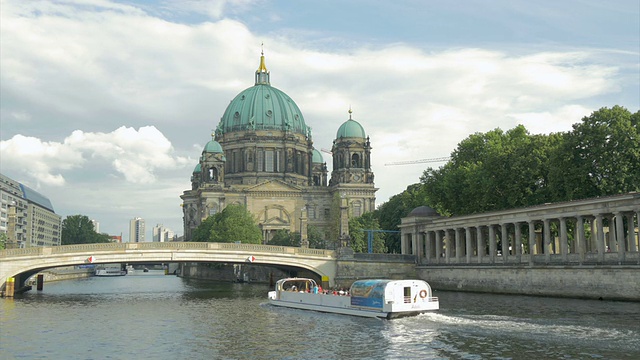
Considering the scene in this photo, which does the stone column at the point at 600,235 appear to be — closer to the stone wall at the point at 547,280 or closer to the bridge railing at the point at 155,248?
the stone wall at the point at 547,280

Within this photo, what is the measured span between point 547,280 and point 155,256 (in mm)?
37259

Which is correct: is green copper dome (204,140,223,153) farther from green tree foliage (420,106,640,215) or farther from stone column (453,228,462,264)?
stone column (453,228,462,264)

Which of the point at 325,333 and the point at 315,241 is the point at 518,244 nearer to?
the point at 325,333

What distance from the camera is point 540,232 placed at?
8025 centimetres

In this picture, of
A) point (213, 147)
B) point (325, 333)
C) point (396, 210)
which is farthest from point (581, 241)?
point (213, 147)

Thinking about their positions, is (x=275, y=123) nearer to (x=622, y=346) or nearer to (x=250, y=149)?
(x=250, y=149)

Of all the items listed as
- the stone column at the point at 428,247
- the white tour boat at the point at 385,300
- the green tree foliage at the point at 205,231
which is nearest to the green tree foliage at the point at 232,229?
the green tree foliage at the point at 205,231

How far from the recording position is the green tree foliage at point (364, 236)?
114 meters

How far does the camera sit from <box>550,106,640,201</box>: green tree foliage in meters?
62.2

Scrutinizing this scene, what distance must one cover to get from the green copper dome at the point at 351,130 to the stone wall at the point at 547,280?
75.0 meters

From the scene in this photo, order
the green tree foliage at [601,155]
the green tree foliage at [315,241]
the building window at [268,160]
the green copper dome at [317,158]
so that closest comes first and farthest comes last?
the green tree foliage at [601,155]
the green tree foliage at [315,241]
the building window at [268,160]
the green copper dome at [317,158]

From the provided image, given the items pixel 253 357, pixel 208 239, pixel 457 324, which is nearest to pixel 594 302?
pixel 457 324

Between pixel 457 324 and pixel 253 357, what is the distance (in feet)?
47.4

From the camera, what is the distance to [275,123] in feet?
533
